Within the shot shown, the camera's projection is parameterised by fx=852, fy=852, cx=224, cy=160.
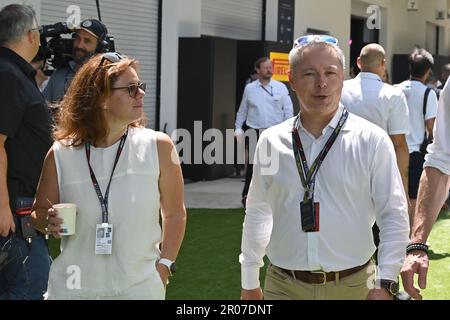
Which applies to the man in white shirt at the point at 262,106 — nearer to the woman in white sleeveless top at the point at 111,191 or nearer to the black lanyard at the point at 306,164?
the woman in white sleeveless top at the point at 111,191

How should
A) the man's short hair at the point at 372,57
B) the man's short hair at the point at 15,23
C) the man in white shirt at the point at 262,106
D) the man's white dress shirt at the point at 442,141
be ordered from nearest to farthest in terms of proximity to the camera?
the man's white dress shirt at the point at 442,141, the man's short hair at the point at 15,23, the man's short hair at the point at 372,57, the man in white shirt at the point at 262,106

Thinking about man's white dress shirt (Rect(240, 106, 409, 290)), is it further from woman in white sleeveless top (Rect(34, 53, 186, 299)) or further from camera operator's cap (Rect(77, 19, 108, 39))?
camera operator's cap (Rect(77, 19, 108, 39))

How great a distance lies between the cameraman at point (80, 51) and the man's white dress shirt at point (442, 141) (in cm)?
288

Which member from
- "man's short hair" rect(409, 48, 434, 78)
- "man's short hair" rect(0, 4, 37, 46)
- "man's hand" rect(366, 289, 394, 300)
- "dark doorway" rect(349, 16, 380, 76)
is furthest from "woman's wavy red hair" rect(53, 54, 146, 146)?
"dark doorway" rect(349, 16, 380, 76)

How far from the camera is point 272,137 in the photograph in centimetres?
370

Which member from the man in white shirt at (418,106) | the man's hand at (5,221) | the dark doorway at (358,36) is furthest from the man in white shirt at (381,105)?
the dark doorway at (358,36)

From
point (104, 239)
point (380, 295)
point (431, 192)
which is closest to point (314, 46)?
point (431, 192)

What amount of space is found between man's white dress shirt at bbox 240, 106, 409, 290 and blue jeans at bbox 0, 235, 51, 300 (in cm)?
146

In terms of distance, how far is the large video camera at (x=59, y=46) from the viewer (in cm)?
610

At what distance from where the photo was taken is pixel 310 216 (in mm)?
3449

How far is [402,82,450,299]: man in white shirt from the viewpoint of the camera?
3398 mm

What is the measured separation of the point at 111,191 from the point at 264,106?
321 inches

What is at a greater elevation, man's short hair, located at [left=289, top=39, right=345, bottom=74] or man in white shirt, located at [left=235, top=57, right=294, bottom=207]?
man's short hair, located at [left=289, top=39, right=345, bottom=74]

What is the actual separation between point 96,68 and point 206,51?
11.2 metres
